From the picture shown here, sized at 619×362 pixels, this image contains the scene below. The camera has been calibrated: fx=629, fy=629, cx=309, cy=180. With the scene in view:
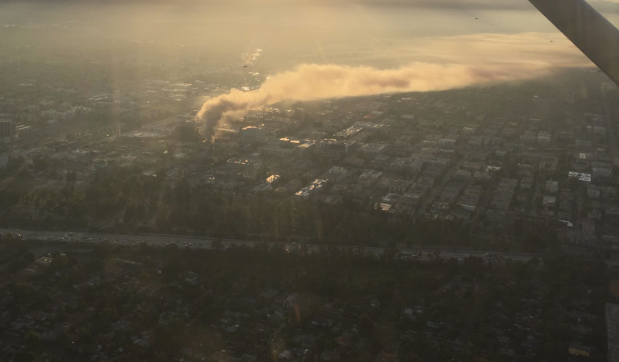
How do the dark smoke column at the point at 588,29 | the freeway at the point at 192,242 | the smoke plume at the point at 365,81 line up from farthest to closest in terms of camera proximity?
1. the smoke plume at the point at 365,81
2. the freeway at the point at 192,242
3. the dark smoke column at the point at 588,29

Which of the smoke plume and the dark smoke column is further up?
the dark smoke column

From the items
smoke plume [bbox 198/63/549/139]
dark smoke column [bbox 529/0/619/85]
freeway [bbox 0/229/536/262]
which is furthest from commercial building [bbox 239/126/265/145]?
dark smoke column [bbox 529/0/619/85]

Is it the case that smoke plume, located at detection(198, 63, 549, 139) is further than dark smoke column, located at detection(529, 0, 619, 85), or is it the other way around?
smoke plume, located at detection(198, 63, 549, 139)

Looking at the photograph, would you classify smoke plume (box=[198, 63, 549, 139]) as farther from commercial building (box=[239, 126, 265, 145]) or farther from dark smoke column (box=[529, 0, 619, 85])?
dark smoke column (box=[529, 0, 619, 85])

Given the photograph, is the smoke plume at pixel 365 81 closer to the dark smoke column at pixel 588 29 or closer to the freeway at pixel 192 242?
the freeway at pixel 192 242

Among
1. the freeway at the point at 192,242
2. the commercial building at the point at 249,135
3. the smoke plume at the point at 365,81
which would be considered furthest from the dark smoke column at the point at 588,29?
the smoke plume at the point at 365,81

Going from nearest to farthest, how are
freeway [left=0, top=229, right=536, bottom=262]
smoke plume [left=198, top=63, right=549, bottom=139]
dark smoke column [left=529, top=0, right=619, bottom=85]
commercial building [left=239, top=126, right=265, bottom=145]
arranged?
dark smoke column [left=529, top=0, right=619, bottom=85] → freeway [left=0, top=229, right=536, bottom=262] → commercial building [left=239, top=126, right=265, bottom=145] → smoke plume [left=198, top=63, right=549, bottom=139]

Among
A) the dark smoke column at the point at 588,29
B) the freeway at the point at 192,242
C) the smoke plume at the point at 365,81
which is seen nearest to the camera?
the dark smoke column at the point at 588,29
